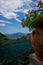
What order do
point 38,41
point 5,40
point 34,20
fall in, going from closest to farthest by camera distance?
point 38,41
point 34,20
point 5,40

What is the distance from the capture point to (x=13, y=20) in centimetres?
349

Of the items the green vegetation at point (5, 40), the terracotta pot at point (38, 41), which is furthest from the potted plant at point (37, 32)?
the green vegetation at point (5, 40)

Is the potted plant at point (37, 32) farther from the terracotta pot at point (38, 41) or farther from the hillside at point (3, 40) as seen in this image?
the hillside at point (3, 40)

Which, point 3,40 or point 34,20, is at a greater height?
point 34,20

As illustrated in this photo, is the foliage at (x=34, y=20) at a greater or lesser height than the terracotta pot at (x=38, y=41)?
greater

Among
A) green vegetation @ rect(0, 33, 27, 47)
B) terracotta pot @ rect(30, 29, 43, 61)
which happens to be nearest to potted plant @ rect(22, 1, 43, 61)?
terracotta pot @ rect(30, 29, 43, 61)

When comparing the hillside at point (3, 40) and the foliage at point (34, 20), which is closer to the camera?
the foliage at point (34, 20)

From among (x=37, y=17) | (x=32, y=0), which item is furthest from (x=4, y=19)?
(x=37, y=17)

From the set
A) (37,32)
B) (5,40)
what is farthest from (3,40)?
(37,32)

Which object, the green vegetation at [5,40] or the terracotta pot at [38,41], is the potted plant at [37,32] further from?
the green vegetation at [5,40]

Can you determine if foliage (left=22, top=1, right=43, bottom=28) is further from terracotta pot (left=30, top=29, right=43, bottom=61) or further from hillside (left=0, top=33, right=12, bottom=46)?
hillside (left=0, top=33, right=12, bottom=46)

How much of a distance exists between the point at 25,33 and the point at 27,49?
30cm

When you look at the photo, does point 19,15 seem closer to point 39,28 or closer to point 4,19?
point 4,19

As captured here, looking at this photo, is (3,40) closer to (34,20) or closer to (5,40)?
(5,40)
